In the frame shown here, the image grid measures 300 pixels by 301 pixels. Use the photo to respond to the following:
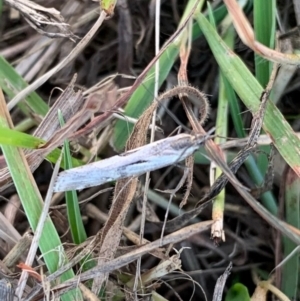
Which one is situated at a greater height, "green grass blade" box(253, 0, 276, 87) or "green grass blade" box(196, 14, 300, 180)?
"green grass blade" box(253, 0, 276, 87)

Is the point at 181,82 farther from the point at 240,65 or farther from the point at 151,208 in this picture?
the point at 151,208

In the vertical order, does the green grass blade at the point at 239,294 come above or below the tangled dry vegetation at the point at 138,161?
below

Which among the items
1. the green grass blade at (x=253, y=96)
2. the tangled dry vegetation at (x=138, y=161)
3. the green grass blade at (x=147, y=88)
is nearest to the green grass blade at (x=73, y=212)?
the tangled dry vegetation at (x=138, y=161)

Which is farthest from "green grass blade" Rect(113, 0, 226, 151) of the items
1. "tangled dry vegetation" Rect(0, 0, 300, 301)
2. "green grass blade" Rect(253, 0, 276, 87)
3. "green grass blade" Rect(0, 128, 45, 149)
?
"green grass blade" Rect(0, 128, 45, 149)

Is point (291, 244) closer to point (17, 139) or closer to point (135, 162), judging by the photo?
point (135, 162)

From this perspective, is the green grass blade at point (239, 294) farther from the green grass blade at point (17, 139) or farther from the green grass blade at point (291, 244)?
the green grass blade at point (17, 139)

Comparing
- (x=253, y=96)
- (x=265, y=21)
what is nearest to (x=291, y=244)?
(x=253, y=96)

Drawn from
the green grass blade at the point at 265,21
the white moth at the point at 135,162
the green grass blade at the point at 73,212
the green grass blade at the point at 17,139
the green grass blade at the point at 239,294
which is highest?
the green grass blade at the point at 265,21

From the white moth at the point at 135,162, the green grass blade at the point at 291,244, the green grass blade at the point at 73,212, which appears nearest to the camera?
the white moth at the point at 135,162

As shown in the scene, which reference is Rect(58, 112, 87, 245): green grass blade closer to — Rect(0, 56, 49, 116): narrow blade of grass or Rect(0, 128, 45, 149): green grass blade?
Rect(0, 128, 45, 149): green grass blade
